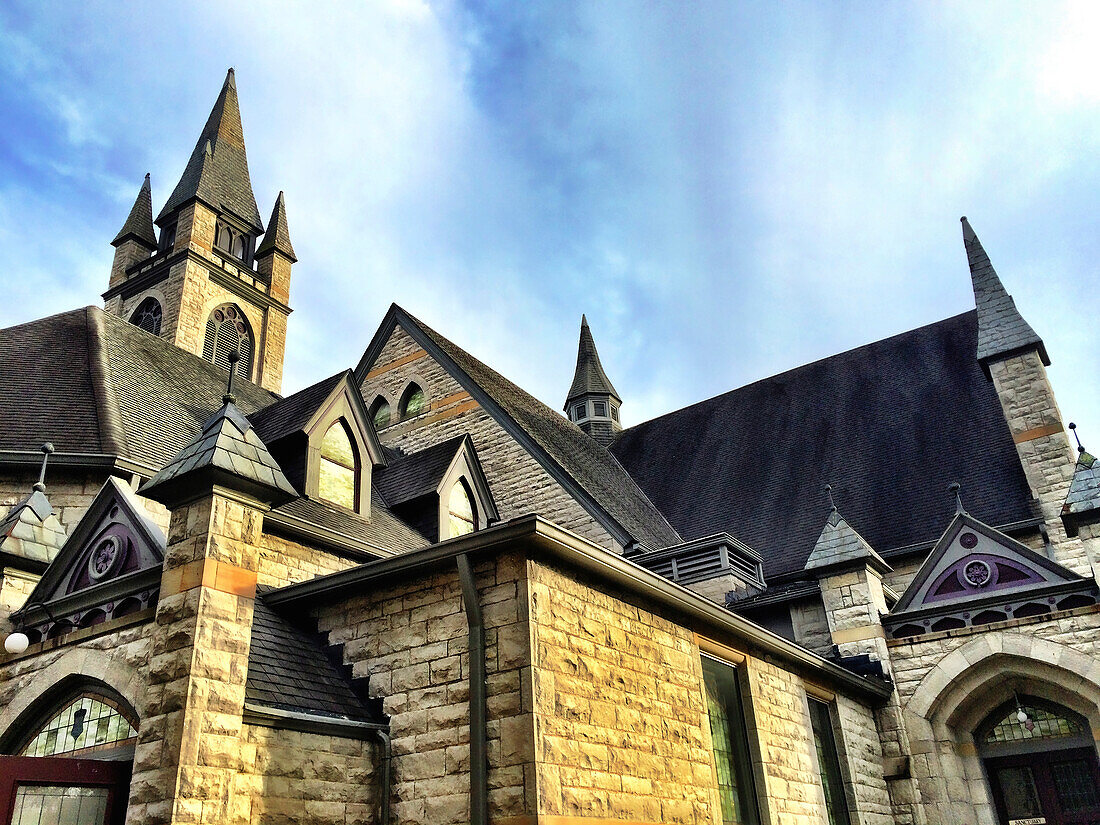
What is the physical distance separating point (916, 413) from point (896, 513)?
3.47 m

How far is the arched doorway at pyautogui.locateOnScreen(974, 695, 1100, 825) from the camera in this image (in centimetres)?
1277

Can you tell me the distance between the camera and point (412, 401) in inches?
832

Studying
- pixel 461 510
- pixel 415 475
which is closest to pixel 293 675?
pixel 461 510

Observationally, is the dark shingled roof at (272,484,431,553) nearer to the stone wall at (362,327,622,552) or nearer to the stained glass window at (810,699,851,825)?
the stone wall at (362,327,622,552)

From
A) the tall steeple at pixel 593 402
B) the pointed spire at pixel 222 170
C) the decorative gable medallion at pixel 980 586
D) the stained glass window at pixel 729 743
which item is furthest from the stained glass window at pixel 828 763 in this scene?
the pointed spire at pixel 222 170

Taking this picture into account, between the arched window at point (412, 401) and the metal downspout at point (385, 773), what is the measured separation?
44.0ft

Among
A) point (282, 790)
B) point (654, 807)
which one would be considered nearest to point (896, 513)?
point (654, 807)

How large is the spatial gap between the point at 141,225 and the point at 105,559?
37512mm

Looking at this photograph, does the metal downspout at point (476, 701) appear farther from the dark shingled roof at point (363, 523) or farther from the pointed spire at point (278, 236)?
the pointed spire at point (278, 236)

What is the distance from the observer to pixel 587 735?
726cm

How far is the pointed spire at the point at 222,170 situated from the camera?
134 feet

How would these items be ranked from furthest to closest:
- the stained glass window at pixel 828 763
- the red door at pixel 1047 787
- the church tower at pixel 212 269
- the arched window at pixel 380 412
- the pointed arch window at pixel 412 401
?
the church tower at pixel 212 269 → the arched window at pixel 380 412 → the pointed arch window at pixel 412 401 → the red door at pixel 1047 787 → the stained glass window at pixel 828 763

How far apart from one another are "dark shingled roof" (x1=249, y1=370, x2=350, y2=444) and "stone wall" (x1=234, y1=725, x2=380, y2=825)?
243 inches

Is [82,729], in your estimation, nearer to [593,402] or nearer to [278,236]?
[593,402]
